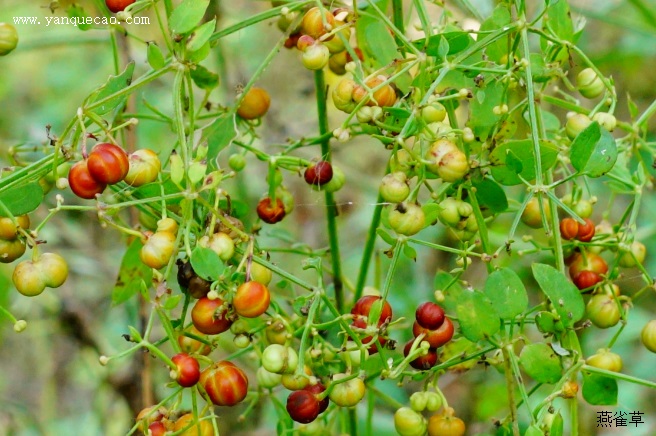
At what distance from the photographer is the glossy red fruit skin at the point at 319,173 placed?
0.99 meters

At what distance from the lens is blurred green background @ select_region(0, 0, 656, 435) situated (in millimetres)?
1885

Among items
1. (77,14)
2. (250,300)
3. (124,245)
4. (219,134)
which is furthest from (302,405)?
(124,245)

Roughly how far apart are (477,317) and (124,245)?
1369mm

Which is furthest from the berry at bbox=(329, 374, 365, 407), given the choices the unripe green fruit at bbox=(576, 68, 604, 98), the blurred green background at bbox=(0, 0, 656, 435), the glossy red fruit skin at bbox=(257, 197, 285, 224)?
the blurred green background at bbox=(0, 0, 656, 435)

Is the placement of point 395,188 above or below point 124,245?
above

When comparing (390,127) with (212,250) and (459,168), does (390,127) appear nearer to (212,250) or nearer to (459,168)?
(459,168)

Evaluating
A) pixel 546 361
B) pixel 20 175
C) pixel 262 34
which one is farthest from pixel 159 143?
pixel 546 361

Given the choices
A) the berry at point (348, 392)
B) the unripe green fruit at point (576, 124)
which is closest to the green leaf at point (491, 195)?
the unripe green fruit at point (576, 124)

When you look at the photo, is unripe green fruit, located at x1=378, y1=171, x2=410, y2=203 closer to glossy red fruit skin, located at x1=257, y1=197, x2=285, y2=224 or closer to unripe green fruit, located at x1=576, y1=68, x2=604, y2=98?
glossy red fruit skin, located at x1=257, y1=197, x2=285, y2=224

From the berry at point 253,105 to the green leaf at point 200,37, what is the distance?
0.75 ft

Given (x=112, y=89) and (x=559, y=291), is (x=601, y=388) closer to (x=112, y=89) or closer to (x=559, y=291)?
(x=559, y=291)

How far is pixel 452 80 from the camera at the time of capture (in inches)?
37.5

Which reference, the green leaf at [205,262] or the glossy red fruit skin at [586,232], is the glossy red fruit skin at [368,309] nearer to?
the green leaf at [205,262]

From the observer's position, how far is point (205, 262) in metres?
0.80
